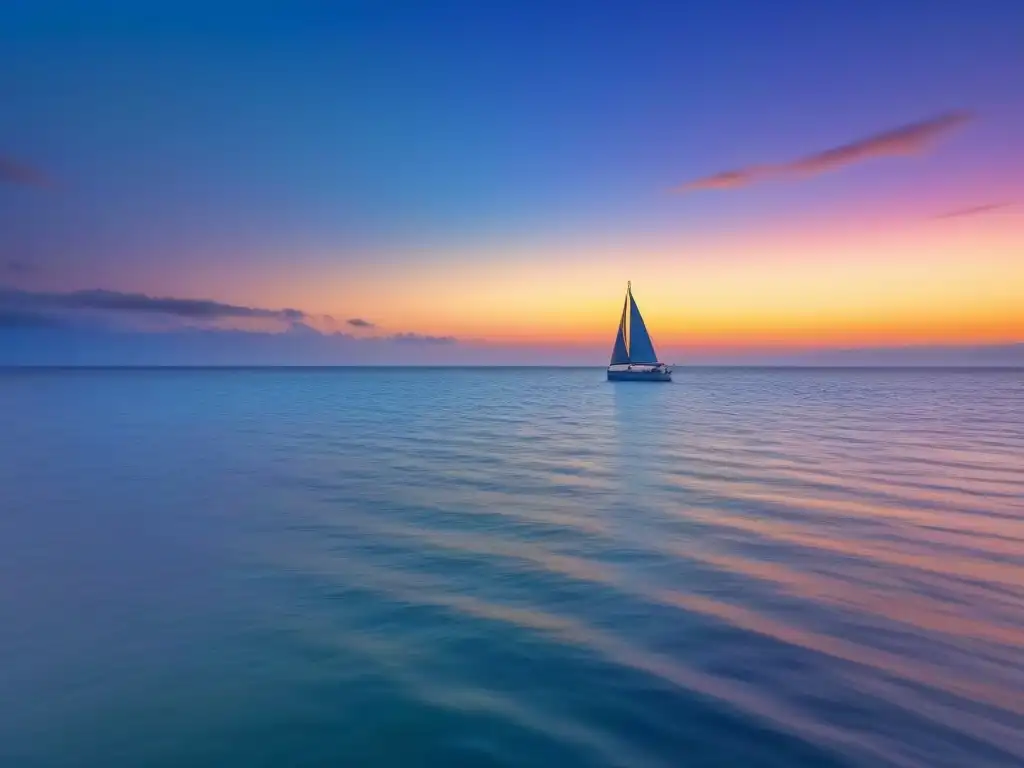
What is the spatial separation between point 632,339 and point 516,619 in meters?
96.8

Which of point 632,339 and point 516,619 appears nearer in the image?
point 516,619

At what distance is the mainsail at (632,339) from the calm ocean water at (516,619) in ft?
262

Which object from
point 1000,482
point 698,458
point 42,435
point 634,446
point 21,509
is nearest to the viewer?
point 21,509

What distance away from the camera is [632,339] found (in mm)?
103250

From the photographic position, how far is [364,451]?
93.6 feet

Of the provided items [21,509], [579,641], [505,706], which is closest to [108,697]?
[505,706]

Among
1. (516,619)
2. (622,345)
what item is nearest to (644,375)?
(622,345)

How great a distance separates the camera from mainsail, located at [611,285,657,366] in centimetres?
10000

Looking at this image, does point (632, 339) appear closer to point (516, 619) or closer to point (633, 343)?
point (633, 343)

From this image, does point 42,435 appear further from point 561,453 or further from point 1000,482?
point 1000,482

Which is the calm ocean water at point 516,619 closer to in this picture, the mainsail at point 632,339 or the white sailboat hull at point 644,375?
the mainsail at point 632,339

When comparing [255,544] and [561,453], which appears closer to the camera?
[255,544]

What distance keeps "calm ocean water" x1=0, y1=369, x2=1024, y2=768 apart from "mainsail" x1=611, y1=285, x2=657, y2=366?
79.7m

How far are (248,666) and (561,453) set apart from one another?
20.8 m
